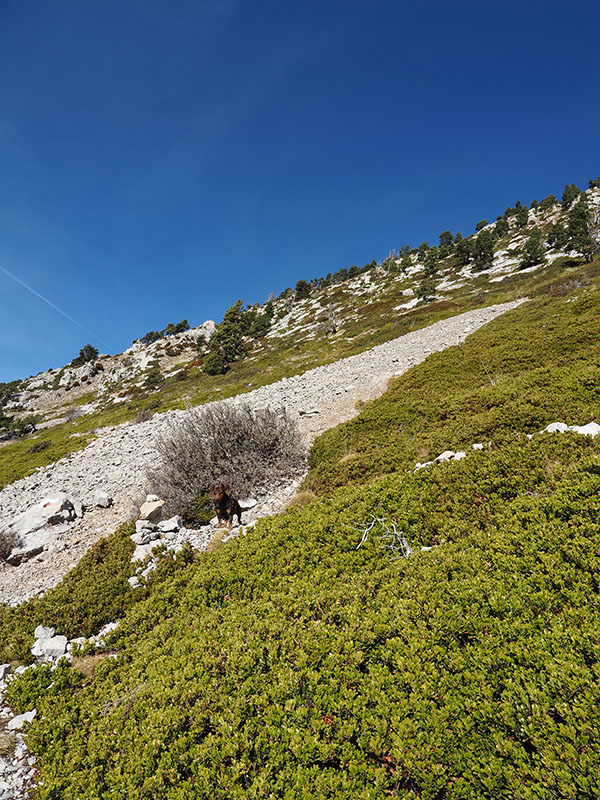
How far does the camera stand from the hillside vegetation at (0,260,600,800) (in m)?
3.46

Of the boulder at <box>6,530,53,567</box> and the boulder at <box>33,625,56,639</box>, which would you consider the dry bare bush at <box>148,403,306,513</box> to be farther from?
the boulder at <box>33,625,56,639</box>

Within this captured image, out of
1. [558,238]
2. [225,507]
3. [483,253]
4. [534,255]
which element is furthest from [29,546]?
[483,253]

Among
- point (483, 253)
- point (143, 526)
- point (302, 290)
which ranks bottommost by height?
point (143, 526)

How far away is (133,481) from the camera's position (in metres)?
14.9

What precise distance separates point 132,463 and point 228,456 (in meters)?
Answer: 7.81

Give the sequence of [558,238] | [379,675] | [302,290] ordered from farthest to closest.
Answer: [302,290]
[558,238]
[379,675]

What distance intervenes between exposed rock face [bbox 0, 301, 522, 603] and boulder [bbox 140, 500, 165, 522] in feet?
3.42

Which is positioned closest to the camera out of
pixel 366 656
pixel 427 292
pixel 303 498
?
pixel 366 656

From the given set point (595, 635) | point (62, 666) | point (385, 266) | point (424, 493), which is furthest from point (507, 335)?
point (385, 266)

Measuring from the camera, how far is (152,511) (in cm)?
1070

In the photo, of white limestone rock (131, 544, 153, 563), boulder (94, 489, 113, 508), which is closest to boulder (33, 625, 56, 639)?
white limestone rock (131, 544, 153, 563)

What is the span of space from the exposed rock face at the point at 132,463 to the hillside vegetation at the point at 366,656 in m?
2.42

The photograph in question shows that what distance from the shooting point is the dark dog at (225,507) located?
9.93 meters

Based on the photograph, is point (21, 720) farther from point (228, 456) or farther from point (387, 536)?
point (228, 456)
